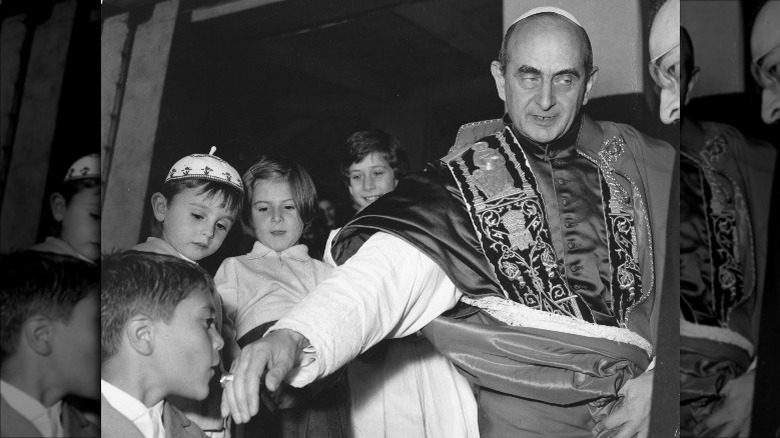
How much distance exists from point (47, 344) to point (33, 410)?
0.26 metres

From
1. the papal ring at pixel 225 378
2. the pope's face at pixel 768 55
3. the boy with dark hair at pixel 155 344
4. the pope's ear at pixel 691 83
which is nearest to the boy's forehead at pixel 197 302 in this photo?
the boy with dark hair at pixel 155 344

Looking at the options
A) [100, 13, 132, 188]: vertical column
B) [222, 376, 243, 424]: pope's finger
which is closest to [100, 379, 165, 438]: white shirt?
[222, 376, 243, 424]: pope's finger

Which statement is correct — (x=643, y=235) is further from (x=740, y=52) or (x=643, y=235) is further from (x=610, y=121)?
(x=740, y=52)

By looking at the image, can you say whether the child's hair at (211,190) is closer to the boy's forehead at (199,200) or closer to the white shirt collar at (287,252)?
the boy's forehead at (199,200)

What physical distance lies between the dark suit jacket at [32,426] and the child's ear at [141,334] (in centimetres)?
45

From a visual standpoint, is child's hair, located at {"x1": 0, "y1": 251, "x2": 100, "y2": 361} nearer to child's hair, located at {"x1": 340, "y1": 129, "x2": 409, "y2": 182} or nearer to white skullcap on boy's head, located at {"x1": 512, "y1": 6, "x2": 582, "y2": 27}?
child's hair, located at {"x1": 340, "y1": 129, "x2": 409, "y2": 182}

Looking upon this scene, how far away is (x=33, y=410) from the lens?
385cm

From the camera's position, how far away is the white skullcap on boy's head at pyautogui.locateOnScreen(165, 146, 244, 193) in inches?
144

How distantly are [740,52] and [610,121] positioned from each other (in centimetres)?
56

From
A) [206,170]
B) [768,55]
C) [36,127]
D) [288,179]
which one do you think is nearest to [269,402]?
[288,179]

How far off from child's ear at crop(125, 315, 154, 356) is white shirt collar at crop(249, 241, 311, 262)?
48 centimetres

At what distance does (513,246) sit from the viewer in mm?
3398

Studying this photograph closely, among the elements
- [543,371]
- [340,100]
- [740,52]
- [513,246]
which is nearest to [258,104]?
[340,100]

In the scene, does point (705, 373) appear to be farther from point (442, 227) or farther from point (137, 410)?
point (137, 410)
